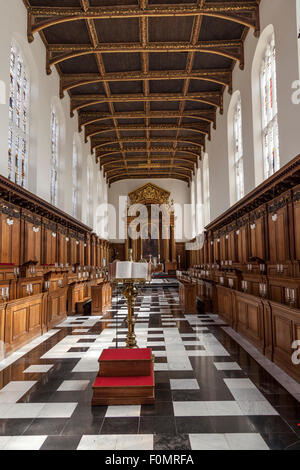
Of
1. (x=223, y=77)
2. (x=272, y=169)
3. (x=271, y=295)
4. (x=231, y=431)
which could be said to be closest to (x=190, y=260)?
(x=223, y=77)

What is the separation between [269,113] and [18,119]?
7.68m

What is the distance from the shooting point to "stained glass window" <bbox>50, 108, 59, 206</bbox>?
13.6m

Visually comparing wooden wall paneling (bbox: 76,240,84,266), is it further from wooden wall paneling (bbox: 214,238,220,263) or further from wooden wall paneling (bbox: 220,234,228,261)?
wooden wall paneling (bbox: 220,234,228,261)

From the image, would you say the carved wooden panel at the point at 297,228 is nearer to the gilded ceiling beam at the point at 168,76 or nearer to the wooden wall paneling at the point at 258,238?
the wooden wall paneling at the point at 258,238

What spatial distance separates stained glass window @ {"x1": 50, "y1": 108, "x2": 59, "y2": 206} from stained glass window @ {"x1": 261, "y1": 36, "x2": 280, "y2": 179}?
8187 mm

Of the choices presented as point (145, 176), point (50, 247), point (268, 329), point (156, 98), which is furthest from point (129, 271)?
point (145, 176)

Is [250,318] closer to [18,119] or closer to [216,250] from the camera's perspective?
[18,119]

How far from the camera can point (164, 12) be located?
9805 mm

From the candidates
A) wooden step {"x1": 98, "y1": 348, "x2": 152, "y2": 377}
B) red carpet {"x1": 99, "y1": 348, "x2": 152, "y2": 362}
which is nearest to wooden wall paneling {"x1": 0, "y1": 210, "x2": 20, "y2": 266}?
red carpet {"x1": 99, "y1": 348, "x2": 152, "y2": 362}

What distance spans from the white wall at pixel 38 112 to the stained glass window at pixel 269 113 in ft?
23.8

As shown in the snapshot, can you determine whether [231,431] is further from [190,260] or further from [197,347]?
[190,260]

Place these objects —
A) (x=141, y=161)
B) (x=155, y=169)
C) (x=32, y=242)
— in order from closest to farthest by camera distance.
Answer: (x=32, y=242) < (x=141, y=161) < (x=155, y=169)

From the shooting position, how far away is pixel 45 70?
11.9 meters

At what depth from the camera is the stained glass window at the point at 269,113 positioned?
9.55 meters
